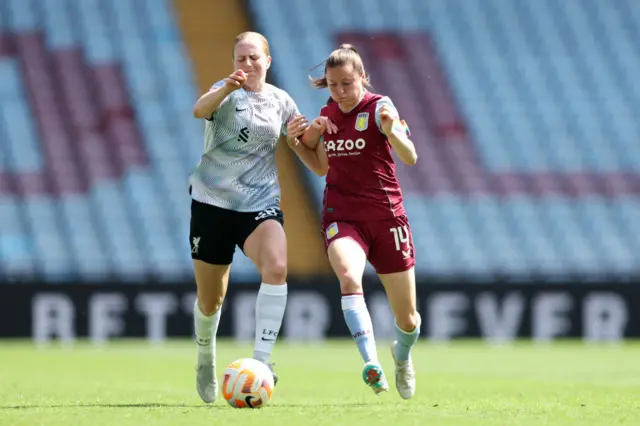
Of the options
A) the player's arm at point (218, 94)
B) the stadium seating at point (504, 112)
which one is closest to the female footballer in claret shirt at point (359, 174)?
the player's arm at point (218, 94)

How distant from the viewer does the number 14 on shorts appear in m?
7.41

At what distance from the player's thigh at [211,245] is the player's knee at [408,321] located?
3.61 feet

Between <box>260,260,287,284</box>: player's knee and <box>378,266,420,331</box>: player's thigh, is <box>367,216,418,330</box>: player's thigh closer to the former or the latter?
<box>378,266,420,331</box>: player's thigh

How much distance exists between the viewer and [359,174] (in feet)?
24.0

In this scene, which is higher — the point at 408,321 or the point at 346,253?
the point at 346,253

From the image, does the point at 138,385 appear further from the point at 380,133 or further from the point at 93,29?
the point at 93,29

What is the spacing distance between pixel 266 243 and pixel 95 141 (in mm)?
13067

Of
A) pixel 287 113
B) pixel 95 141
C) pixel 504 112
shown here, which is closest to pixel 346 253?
pixel 287 113

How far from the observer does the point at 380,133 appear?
288 inches

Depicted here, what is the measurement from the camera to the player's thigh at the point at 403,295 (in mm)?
7441

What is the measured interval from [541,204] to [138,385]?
11.7 m

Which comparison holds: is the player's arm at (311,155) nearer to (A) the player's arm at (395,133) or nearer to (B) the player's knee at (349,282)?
(A) the player's arm at (395,133)

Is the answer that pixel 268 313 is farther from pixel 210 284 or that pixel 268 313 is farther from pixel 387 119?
pixel 387 119

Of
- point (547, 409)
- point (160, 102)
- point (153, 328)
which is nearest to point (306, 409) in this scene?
point (547, 409)
